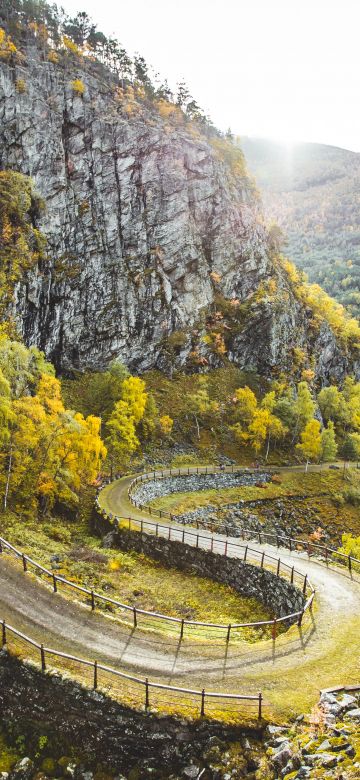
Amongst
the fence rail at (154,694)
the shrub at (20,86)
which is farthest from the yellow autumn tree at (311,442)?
the shrub at (20,86)

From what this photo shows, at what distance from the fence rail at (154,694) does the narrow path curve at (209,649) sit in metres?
0.76

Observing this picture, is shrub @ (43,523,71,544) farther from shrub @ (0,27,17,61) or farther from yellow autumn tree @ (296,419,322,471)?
shrub @ (0,27,17,61)

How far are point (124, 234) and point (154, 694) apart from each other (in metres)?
82.4

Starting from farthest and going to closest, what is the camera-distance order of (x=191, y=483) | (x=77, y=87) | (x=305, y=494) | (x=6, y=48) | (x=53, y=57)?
(x=53, y=57) → (x=77, y=87) → (x=6, y=48) → (x=305, y=494) → (x=191, y=483)

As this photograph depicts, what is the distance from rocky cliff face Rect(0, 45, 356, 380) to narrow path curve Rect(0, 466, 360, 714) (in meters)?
55.2

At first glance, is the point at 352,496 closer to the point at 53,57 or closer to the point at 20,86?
the point at 20,86

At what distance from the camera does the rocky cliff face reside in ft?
257

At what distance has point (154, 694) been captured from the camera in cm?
1470

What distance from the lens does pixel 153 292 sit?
85625mm

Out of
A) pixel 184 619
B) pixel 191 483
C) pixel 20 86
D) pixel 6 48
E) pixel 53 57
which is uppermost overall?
pixel 53 57

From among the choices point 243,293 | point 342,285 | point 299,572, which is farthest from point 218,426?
point 342,285

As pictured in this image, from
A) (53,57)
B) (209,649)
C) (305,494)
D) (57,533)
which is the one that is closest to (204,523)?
(57,533)

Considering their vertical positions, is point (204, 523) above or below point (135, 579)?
below

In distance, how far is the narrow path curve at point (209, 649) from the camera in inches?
620
